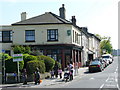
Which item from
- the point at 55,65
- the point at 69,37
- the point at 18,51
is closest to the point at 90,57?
the point at 69,37

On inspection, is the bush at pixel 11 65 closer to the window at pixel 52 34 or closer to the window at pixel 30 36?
the window at pixel 52 34

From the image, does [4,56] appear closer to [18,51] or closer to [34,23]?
[18,51]

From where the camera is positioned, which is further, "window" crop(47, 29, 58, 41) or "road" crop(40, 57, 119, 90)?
"window" crop(47, 29, 58, 41)

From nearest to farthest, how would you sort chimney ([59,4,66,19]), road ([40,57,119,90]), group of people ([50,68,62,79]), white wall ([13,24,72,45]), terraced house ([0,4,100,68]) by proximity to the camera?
road ([40,57,119,90])
group of people ([50,68,62,79])
terraced house ([0,4,100,68])
white wall ([13,24,72,45])
chimney ([59,4,66,19])

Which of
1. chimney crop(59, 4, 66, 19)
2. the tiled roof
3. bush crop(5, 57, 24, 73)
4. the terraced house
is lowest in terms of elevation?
bush crop(5, 57, 24, 73)

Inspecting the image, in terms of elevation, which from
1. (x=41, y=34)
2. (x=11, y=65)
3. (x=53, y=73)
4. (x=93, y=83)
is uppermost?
(x=41, y=34)

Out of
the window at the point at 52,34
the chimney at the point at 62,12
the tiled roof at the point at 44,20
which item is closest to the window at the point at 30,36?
the tiled roof at the point at 44,20

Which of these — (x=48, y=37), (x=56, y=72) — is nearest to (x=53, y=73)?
(x=56, y=72)

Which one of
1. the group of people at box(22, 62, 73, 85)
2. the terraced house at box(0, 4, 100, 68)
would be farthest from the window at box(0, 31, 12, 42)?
the group of people at box(22, 62, 73, 85)

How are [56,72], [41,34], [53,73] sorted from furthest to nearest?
[41,34]
[56,72]
[53,73]

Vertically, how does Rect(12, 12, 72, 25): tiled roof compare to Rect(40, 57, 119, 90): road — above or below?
above

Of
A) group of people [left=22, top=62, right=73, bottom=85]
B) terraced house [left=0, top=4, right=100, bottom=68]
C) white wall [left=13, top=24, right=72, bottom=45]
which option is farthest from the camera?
white wall [left=13, top=24, right=72, bottom=45]

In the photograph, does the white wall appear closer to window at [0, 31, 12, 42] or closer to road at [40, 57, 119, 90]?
window at [0, 31, 12, 42]

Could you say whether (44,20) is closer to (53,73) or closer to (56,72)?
(56,72)
